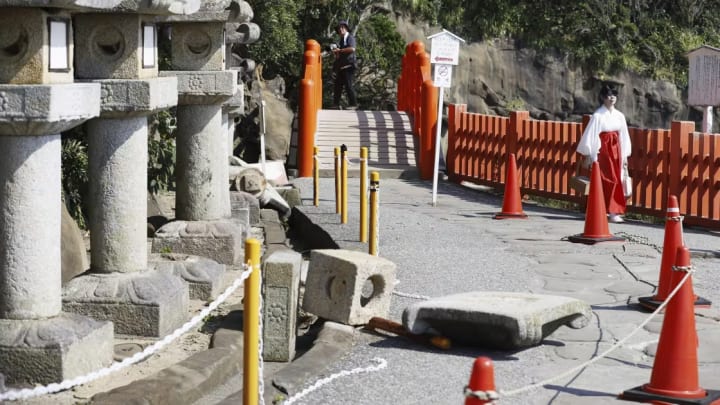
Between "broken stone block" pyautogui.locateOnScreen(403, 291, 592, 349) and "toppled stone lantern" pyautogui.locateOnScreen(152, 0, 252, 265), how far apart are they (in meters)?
3.25

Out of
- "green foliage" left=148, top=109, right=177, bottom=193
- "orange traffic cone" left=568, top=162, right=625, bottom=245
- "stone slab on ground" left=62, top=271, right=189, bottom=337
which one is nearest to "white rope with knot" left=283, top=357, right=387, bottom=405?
"stone slab on ground" left=62, top=271, right=189, bottom=337

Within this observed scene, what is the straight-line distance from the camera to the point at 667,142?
14844 millimetres

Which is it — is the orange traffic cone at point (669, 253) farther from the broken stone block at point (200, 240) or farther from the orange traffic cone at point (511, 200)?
the orange traffic cone at point (511, 200)

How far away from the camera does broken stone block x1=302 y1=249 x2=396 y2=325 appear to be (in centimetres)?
777

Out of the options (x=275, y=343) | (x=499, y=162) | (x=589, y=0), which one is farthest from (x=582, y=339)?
(x=589, y=0)

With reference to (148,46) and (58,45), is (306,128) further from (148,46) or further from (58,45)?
(58,45)

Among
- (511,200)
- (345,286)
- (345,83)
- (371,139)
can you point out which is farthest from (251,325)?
(345,83)

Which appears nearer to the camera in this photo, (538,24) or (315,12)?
(315,12)

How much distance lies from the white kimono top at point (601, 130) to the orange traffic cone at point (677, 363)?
790 cm

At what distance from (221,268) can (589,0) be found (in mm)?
23057

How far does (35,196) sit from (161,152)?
7.98 meters

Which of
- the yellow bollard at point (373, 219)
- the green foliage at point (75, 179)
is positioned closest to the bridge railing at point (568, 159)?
the yellow bollard at point (373, 219)

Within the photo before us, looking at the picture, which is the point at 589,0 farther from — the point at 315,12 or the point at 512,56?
the point at 315,12

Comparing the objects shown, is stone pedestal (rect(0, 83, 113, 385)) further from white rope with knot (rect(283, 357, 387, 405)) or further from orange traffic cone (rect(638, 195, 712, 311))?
orange traffic cone (rect(638, 195, 712, 311))
